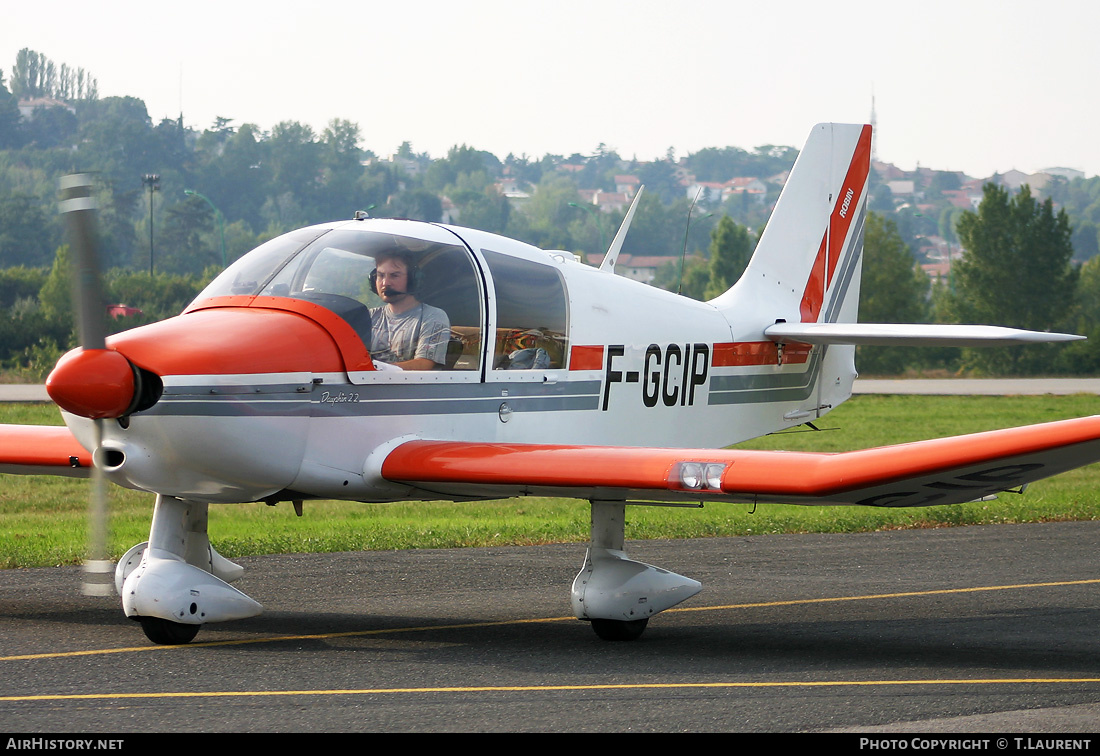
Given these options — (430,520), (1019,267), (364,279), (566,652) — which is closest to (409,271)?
(364,279)

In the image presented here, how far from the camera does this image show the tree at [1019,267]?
6881 cm

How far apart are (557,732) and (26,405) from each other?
100 ft

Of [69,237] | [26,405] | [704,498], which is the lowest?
[26,405]

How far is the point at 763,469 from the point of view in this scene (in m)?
7.66

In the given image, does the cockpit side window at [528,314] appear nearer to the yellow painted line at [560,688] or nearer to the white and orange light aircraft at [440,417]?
the white and orange light aircraft at [440,417]

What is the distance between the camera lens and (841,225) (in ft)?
42.5

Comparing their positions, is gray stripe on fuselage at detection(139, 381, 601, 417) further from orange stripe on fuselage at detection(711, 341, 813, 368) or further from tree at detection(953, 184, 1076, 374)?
tree at detection(953, 184, 1076, 374)

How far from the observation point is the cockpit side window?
902 centimetres

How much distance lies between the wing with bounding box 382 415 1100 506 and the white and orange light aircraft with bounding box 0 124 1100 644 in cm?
1

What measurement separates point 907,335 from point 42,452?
632 centimetres

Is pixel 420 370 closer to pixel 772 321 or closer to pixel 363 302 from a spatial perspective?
pixel 363 302

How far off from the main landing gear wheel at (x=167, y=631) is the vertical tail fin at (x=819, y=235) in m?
5.69

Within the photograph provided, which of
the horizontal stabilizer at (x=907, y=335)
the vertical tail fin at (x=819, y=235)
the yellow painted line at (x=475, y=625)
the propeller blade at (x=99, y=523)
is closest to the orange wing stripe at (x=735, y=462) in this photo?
the yellow painted line at (x=475, y=625)
